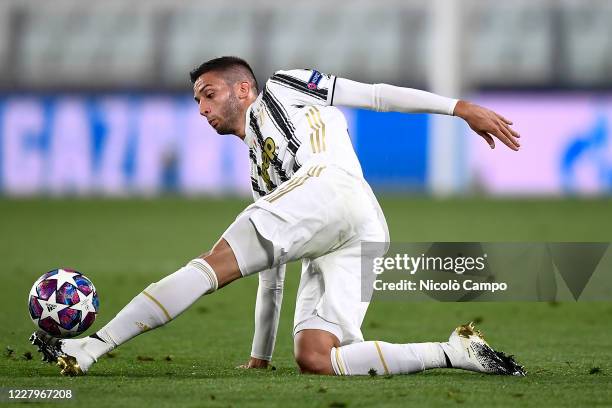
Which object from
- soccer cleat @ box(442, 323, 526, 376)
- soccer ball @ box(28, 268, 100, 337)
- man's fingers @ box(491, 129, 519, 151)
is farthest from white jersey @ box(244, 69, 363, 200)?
soccer ball @ box(28, 268, 100, 337)

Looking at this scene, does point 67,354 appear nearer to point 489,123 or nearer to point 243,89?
point 243,89

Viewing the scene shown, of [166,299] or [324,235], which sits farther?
[324,235]

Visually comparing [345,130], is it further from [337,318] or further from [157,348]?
[157,348]

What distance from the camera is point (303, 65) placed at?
31891mm

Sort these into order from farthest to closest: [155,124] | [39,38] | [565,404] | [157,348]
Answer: [39,38] → [155,124] → [157,348] → [565,404]

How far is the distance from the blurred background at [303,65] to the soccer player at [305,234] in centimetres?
2013

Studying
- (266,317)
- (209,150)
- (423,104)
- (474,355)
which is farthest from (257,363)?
(209,150)

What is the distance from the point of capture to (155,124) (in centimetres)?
2795

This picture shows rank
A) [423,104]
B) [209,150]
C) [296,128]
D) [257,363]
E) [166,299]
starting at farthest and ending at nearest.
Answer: [209,150] → [257,363] → [296,128] → [423,104] → [166,299]

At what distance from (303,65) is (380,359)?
26496 mm

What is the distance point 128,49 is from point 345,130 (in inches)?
1069

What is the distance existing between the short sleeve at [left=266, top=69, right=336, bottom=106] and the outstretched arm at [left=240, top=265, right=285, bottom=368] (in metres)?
0.90

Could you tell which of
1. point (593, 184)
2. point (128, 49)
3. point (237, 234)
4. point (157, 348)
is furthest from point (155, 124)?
point (237, 234)


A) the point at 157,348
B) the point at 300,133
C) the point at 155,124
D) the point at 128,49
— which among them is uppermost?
the point at 128,49
